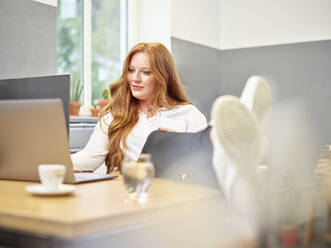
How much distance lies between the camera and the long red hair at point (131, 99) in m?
2.18

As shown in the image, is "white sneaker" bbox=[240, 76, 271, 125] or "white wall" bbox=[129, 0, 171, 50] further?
"white wall" bbox=[129, 0, 171, 50]

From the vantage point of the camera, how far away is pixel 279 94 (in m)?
4.67

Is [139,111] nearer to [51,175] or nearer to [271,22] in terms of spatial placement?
[51,175]

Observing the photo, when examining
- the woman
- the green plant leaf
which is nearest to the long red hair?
the woman

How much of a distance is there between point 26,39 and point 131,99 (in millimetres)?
1038

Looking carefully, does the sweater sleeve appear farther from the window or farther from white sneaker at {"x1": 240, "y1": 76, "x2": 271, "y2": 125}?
the window

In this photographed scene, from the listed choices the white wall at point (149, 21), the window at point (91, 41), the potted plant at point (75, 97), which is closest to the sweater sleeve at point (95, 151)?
the potted plant at point (75, 97)

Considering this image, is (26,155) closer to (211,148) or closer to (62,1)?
(211,148)

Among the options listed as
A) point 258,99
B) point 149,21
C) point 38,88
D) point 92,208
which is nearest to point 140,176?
point 92,208

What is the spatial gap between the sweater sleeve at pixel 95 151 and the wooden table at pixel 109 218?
0.73 m

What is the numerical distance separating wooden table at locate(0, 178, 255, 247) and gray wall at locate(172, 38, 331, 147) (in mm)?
2939

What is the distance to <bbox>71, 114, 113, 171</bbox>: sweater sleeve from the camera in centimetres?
Result: 210

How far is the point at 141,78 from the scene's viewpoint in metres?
2.23

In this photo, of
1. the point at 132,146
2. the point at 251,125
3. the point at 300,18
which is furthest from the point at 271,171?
the point at 300,18
